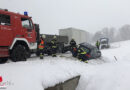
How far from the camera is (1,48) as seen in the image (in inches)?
206

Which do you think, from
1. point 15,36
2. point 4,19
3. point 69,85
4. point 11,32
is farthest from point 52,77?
point 4,19

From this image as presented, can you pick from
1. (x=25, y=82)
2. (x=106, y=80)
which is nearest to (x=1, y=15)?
(x=25, y=82)

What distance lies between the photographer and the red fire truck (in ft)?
17.5

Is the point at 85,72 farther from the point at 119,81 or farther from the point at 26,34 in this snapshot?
the point at 26,34

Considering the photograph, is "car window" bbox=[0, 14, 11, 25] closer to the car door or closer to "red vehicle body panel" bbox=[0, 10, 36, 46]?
the car door

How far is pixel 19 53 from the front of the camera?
5828mm

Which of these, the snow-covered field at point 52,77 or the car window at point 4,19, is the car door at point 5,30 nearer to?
the car window at point 4,19

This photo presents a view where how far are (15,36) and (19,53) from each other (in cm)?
88

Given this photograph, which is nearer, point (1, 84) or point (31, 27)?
point (1, 84)

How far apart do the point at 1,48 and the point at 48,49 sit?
165 inches

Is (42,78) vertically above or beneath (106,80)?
above

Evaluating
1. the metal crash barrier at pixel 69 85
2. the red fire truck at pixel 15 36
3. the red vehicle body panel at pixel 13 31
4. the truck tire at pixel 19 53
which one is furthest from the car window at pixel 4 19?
the metal crash barrier at pixel 69 85

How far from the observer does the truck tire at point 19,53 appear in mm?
5617

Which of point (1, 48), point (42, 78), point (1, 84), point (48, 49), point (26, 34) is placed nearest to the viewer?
point (1, 84)
